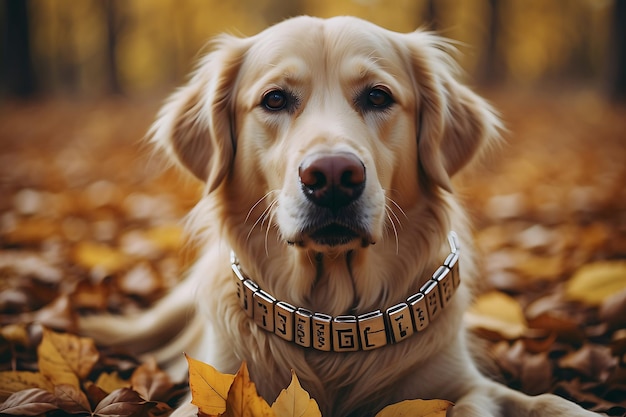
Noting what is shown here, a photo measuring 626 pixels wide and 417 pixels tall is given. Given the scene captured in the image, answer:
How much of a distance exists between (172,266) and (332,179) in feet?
8.77

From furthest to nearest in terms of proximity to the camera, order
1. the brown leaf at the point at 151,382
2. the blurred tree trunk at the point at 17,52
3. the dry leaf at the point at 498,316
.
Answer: the blurred tree trunk at the point at 17,52
the dry leaf at the point at 498,316
the brown leaf at the point at 151,382

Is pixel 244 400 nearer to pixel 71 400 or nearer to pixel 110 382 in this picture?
pixel 71 400

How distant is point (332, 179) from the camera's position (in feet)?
6.43

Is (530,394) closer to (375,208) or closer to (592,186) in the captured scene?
(375,208)

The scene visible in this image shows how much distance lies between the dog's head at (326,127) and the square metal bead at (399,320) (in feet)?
0.97

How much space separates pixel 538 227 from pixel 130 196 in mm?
4187

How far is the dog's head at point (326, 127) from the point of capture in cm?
207

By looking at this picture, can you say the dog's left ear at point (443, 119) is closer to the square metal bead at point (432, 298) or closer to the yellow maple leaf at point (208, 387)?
the square metal bead at point (432, 298)

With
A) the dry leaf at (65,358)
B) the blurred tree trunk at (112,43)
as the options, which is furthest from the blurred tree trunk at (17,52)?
the dry leaf at (65,358)

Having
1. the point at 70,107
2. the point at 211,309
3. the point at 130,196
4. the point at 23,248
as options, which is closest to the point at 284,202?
the point at 211,309

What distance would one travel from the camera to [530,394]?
98.3 inches

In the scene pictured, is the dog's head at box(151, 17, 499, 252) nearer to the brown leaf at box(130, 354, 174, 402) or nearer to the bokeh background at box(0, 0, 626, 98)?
the brown leaf at box(130, 354, 174, 402)

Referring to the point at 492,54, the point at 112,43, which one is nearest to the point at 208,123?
the point at 492,54

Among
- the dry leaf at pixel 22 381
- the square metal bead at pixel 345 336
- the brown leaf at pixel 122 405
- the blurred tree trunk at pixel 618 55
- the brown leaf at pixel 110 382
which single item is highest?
the square metal bead at pixel 345 336
